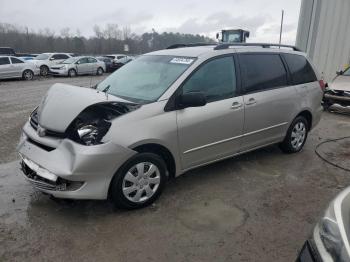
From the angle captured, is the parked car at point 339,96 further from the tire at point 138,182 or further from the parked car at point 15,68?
the parked car at point 15,68

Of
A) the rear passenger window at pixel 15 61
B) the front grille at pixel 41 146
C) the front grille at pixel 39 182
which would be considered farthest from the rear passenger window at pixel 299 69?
the rear passenger window at pixel 15 61

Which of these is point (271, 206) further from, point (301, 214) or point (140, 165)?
point (140, 165)

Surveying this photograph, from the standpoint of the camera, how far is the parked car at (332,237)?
5.69ft

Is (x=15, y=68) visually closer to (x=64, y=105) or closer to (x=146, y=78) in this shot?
(x=146, y=78)

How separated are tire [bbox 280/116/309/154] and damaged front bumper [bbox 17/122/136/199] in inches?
118

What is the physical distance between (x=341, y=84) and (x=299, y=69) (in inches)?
186

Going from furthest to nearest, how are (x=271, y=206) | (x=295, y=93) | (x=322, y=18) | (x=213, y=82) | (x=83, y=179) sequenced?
(x=322, y=18)
(x=295, y=93)
(x=213, y=82)
(x=271, y=206)
(x=83, y=179)

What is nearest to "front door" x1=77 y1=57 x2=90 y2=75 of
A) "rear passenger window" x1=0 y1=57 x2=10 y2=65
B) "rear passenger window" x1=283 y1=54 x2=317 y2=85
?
"rear passenger window" x1=0 y1=57 x2=10 y2=65

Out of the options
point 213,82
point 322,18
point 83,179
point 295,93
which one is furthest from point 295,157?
point 322,18

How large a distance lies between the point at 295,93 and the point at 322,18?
23.0 ft

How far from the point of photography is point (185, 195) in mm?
4043

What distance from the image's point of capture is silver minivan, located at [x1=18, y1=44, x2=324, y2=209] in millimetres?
3258

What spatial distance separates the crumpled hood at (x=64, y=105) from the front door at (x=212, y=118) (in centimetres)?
82

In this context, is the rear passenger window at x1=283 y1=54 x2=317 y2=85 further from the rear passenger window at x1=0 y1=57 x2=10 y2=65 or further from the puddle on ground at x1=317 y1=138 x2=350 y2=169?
the rear passenger window at x1=0 y1=57 x2=10 y2=65
